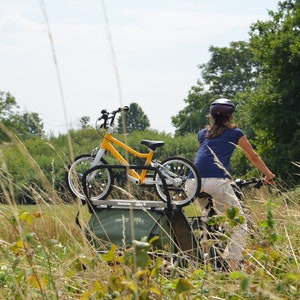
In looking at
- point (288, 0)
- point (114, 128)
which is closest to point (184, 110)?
point (288, 0)

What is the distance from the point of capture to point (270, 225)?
349 centimetres

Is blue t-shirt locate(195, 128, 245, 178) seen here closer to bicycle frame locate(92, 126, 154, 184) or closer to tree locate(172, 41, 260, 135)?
bicycle frame locate(92, 126, 154, 184)

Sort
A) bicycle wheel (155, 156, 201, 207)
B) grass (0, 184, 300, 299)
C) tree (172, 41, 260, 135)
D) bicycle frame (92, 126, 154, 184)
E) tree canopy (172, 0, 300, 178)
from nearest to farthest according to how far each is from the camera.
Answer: grass (0, 184, 300, 299), bicycle wheel (155, 156, 201, 207), bicycle frame (92, 126, 154, 184), tree canopy (172, 0, 300, 178), tree (172, 41, 260, 135)

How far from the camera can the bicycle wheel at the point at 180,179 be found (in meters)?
6.09

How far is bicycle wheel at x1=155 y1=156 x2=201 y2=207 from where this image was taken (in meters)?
6.09

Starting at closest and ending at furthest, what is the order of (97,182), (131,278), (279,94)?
(131,278) < (97,182) < (279,94)

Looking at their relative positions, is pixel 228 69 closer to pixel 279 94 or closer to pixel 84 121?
pixel 279 94

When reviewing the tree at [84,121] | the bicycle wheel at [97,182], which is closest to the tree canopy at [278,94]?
the bicycle wheel at [97,182]

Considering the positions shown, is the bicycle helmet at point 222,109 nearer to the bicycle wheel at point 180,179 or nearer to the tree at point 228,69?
the bicycle wheel at point 180,179

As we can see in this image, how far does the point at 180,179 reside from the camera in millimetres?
6340

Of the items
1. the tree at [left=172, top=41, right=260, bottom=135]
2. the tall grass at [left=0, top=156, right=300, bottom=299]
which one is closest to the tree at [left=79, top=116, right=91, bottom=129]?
the tall grass at [left=0, top=156, right=300, bottom=299]

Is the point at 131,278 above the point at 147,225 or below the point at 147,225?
above

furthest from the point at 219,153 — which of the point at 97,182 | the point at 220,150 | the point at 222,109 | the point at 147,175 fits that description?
the point at 97,182

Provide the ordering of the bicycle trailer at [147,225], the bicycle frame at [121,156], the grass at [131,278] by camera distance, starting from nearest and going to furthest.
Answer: the grass at [131,278] → the bicycle trailer at [147,225] → the bicycle frame at [121,156]
